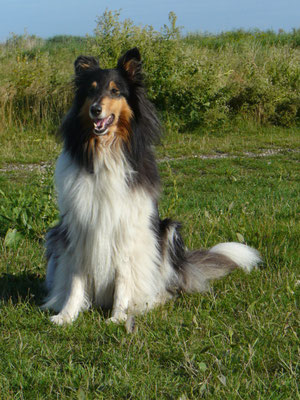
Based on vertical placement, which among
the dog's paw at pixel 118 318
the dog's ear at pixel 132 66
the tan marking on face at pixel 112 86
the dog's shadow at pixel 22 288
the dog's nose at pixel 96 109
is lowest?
the dog's shadow at pixel 22 288

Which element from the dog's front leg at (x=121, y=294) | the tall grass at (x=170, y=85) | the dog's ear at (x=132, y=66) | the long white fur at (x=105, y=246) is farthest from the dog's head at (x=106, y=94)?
the tall grass at (x=170, y=85)

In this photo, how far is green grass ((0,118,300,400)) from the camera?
243cm

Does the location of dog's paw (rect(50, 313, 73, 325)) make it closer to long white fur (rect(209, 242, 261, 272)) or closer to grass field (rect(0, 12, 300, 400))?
grass field (rect(0, 12, 300, 400))

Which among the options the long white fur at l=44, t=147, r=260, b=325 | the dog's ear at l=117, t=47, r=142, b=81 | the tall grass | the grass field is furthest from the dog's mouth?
the tall grass

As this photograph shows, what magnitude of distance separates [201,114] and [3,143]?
4398 mm

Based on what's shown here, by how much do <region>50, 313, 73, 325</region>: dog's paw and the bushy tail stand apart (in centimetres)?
83

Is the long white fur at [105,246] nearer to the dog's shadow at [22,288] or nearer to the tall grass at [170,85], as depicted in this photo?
the dog's shadow at [22,288]

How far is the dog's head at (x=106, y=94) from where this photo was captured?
3.13 metres

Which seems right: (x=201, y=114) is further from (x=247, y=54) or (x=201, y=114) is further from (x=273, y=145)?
(x=247, y=54)

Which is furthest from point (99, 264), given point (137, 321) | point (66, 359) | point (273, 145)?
point (273, 145)

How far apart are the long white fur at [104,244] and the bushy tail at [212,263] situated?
27cm

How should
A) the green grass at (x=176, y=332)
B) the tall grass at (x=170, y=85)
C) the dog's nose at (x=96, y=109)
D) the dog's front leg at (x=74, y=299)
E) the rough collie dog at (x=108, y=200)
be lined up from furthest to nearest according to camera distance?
the tall grass at (x=170, y=85)
the dog's front leg at (x=74, y=299)
the rough collie dog at (x=108, y=200)
the dog's nose at (x=96, y=109)
the green grass at (x=176, y=332)

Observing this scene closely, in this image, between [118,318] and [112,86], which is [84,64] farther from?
[118,318]

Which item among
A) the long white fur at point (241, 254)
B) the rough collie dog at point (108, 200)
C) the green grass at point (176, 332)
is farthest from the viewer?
the long white fur at point (241, 254)
